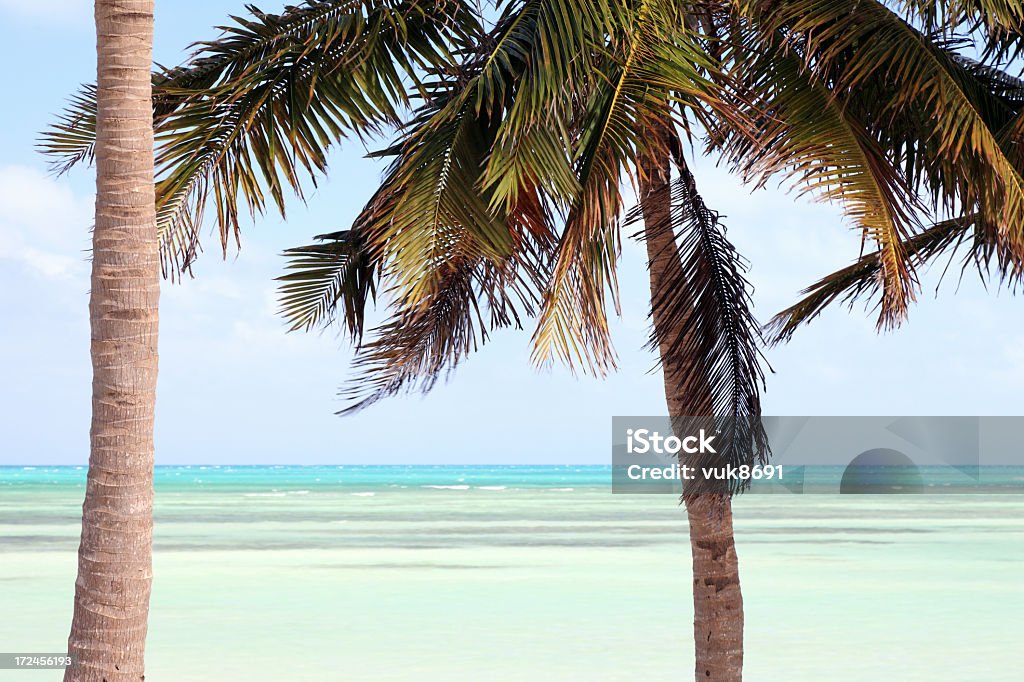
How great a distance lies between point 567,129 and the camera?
5.53 m

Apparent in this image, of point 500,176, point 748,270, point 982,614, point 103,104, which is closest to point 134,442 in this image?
point 103,104

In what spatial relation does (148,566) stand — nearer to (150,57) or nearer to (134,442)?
(134,442)

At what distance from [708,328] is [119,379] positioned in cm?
337

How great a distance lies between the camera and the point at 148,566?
4160 mm

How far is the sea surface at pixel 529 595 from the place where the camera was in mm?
11992

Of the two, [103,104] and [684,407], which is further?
[684,407]

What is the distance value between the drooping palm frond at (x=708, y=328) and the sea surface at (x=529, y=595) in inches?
231

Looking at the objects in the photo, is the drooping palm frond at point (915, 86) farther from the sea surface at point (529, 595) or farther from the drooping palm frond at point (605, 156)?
the sea surface at point (529, 595)

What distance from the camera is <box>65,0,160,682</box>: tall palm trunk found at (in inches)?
159

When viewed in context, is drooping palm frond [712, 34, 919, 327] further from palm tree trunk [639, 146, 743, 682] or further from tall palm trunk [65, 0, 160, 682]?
tall palm trunk [65, 0, 160, 682]

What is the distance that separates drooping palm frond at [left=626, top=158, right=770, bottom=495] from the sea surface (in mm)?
5870

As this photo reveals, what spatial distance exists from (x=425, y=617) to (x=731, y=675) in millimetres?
8287

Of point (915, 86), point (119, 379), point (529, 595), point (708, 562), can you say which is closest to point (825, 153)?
point (915, 86)

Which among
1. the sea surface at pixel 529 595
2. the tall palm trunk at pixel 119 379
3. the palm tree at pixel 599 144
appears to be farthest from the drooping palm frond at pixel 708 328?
the sea surface at pixel 529 595
